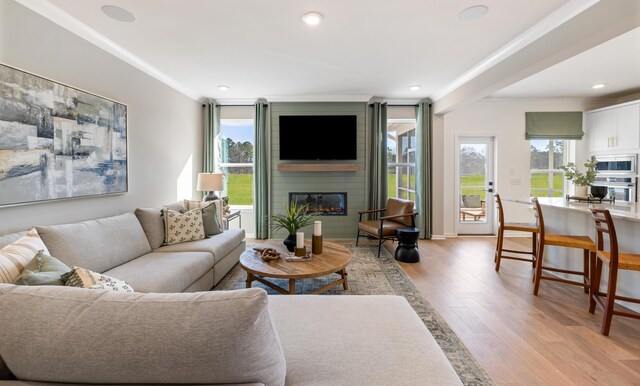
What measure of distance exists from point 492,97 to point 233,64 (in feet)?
15.0

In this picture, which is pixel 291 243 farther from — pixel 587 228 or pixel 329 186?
pixel 587 228

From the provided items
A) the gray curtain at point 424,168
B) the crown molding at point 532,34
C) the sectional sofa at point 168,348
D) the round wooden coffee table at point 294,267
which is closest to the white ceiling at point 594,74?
the crown molding at point 532,34

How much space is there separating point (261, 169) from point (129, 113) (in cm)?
221

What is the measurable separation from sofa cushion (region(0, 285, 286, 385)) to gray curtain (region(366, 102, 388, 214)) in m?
4.58

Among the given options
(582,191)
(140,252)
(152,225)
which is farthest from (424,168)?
(140,252)

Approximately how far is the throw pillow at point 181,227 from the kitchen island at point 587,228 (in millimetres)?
3746

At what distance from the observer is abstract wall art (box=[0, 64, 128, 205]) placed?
2029mm

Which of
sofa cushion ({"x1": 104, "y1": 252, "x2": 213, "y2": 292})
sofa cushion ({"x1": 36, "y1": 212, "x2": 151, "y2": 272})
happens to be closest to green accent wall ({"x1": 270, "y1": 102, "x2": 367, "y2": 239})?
sofa cushion ({"x1": 104, "y1": 252, "x2": 213, "y2": 292})

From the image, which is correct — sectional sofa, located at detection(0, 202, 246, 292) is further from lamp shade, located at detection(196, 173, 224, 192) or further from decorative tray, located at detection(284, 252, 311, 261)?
→ lamp shade, located at detection(196, 173, 224, 192)

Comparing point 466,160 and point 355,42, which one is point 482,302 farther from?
point 466,160

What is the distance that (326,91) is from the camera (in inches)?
188

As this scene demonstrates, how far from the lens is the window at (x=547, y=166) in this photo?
544 cm

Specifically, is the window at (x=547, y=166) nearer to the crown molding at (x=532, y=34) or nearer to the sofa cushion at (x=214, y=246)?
the crown molding at (x=532, y=34)

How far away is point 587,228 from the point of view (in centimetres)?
302
